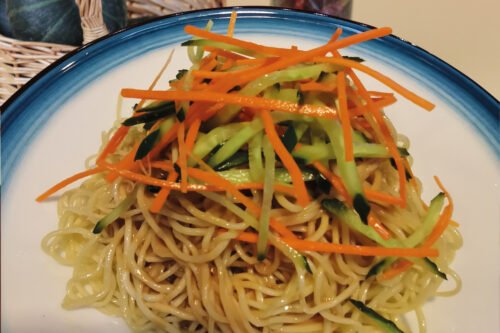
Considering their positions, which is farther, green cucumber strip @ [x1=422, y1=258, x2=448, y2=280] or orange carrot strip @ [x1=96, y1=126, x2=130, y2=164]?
orange carrot strip @ [x1=96, y1=126, x2=130, y2=164]

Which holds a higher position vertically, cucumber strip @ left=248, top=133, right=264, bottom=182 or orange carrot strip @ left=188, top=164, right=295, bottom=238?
cucumber strip @ left=248, top=133, right=264, bottom=182

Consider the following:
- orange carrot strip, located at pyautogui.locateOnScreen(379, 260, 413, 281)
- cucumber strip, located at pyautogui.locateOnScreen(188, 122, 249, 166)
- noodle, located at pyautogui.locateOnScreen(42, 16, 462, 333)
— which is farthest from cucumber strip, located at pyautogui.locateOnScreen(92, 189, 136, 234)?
orange carrot strip, located at pyautogui.locateOnScreen(379, 260, 413, 281)

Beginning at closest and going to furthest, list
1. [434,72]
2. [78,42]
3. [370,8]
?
[434,72] → [78,42] → [370,8]

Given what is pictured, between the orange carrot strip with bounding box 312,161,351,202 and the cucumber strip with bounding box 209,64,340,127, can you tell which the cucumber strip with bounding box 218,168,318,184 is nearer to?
the orange carrot strip with bounding box 312,161,351,202

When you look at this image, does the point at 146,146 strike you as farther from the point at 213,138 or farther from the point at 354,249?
the point at 354,249

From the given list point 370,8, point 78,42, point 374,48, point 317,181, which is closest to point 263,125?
point 317,181

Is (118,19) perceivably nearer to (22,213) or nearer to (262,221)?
(22,213)

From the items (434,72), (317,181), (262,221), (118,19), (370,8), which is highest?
(370,8)

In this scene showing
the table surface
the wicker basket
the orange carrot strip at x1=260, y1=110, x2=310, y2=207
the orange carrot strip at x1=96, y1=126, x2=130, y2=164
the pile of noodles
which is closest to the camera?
the orange carrot strip at x1=260, y1=110, x2=310, y2=207
